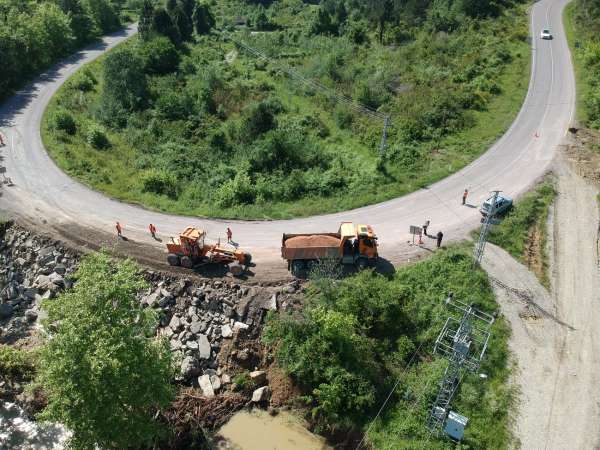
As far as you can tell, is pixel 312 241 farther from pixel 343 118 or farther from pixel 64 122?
pixel 64 122

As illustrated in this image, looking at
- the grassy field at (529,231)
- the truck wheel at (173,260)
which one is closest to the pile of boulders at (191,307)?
the truck wheel at (173,260)

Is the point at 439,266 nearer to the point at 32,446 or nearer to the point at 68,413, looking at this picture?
the point at 68,413

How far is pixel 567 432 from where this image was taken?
72.5 feet

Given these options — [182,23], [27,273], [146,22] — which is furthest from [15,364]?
[182,23]

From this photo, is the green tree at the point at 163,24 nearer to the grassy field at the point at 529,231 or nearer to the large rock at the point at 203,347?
the grassy field at the point at 529,231

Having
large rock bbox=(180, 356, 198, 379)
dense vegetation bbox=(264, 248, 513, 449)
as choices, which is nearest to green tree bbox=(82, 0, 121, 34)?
large rock bbox=(180, 356, 198, 379)

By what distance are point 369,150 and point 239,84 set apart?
22.5 m

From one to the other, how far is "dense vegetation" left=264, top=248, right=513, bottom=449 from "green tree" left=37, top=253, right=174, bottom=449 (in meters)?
7.56

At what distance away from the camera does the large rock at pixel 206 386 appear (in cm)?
2531

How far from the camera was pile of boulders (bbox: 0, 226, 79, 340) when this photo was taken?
29562mm

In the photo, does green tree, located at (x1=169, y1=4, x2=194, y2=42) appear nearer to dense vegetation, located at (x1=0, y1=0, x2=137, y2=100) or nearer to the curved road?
dense vegetation, located at (x1=0, y1=0, x2=137, y2=100)

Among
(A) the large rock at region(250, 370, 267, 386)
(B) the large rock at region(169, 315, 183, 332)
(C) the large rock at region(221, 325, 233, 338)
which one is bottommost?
(A) the large rock at region(250, 370, 267, 386)

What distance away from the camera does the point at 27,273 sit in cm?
3145

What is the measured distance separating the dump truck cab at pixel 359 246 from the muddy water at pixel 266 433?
32.4 feet
